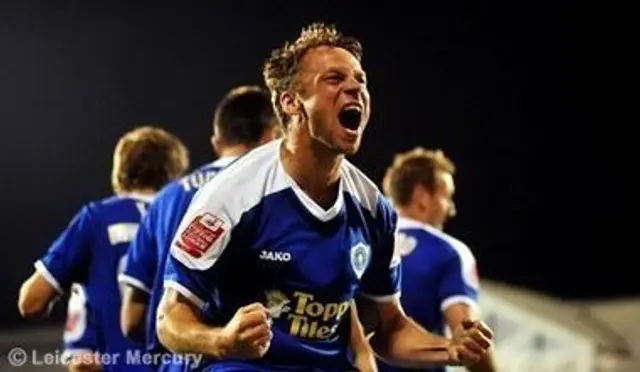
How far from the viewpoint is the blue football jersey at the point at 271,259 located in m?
2.57

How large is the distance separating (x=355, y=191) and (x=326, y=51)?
267mm

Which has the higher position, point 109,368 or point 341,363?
point 341,363

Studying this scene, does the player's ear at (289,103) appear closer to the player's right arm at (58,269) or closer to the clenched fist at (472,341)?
the clenched fist at (472,341)

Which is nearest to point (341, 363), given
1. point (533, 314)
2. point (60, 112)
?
point (60, 112)

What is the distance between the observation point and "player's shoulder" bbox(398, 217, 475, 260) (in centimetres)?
378

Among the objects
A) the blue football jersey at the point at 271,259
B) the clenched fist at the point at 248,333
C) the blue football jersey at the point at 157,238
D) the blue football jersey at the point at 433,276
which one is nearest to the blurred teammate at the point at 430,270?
the blue football jersey at the point at 433,276

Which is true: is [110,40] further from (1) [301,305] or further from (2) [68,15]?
(1) [301,305]

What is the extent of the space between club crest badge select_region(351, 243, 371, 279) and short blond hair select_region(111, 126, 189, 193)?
109 centimetres

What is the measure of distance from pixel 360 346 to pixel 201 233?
430 mm

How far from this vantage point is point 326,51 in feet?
8.71

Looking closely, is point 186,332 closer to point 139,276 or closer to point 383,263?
point 383,263

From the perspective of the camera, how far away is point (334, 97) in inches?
102

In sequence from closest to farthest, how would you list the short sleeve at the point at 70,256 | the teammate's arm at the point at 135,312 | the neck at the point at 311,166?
the neck at the point at 311,166
the teammate's arm at the point at 135,312
the short sleeve at the point at 70,256

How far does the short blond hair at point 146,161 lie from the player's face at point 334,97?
110cm
